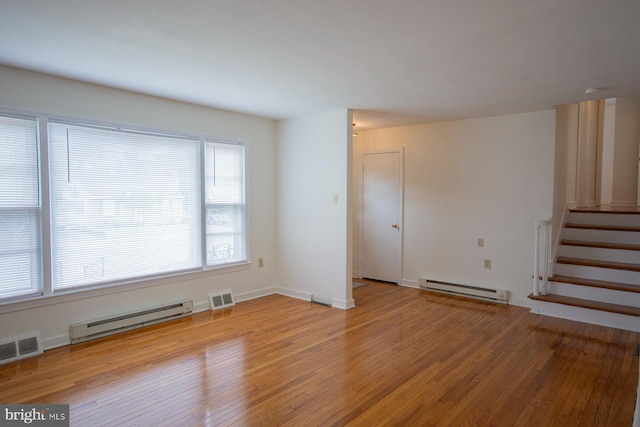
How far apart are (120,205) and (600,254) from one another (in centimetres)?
562

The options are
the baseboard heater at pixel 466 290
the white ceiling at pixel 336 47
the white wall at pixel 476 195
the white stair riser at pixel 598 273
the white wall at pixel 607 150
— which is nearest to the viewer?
the white ceiling at pixel 336 47

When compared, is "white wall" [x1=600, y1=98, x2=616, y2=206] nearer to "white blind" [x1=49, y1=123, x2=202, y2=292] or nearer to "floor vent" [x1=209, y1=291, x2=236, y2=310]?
"floor vent" [x1=209, y1=291, x2=236, y2=310]

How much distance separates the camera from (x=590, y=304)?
4227 mm

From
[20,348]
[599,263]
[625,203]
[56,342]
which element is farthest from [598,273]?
[20,348]

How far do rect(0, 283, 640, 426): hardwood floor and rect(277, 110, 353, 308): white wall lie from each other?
0.65m

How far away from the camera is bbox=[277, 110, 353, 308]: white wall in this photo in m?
4.73

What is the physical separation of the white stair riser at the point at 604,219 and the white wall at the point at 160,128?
4.29m

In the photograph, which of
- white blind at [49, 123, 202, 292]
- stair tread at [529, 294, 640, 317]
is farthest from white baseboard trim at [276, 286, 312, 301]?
stair tread at [529, 294, 640, 317]

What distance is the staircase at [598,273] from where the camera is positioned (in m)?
4.14

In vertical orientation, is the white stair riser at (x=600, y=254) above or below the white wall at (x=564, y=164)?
below

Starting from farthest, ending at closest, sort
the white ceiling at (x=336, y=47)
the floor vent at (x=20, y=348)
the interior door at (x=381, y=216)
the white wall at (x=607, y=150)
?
the white wall at (x=607, y=150), the interior door at (x=381, y=216), the floor vent at (x=20, y=348), the white ceiling at (x=336, y=47)

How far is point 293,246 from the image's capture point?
209 inches

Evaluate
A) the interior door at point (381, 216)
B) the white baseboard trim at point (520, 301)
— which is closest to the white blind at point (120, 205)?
the interior door at point (381, 216)

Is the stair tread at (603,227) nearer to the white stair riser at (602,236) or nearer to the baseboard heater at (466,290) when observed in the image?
the white stair riser at (602,236)
